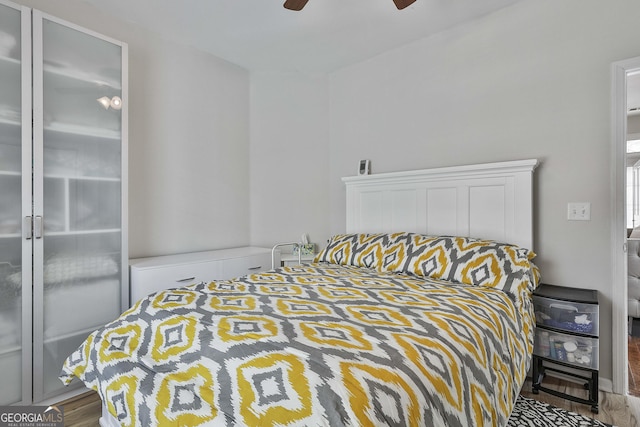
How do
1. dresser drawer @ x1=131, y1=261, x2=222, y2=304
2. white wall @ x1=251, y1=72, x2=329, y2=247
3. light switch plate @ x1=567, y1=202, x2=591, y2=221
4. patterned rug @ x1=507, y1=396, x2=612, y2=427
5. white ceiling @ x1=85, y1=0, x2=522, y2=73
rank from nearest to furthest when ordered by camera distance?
patterned rug @ x1=507, y1=396, x2=612, y2=427 < light switch plate @ x1=567, y1=202, x2=591, y2=221 < dresser drawer @ x1=131, y1=261, x2=222, y2=304 < white ceiling @ x1=85, y1=0, x2=522, y2=73 < white wall @ x1=251, y1=72, x2=329, y2=247

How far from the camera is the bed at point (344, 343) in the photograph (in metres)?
0.90

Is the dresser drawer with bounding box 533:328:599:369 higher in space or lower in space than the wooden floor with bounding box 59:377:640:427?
higher

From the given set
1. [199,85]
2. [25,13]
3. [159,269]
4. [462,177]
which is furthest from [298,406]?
[199,85]

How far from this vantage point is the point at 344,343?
108 centimetres

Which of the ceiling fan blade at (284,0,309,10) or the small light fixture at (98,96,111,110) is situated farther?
the small light fixture at (98,96,111,110)

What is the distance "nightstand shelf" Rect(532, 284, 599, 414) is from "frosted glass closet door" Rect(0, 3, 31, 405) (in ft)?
9.58

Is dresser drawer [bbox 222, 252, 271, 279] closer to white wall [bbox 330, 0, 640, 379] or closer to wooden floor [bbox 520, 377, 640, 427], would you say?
white wall [bbox 330, 0, 640, 379]

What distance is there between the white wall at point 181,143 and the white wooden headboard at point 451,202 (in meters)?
1.19

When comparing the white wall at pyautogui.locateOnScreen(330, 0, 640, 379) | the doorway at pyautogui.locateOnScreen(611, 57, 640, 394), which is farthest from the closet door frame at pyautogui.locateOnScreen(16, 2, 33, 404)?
the doorway at pyautogui.locateOnScreen(611, 57, 640, 394)

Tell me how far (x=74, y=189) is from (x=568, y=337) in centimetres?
305

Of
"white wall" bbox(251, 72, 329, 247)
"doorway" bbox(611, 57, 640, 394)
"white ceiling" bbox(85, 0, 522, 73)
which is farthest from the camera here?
"white wall" bbox(251, 72, 329, 247)

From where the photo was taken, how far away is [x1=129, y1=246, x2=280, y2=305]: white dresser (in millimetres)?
2252

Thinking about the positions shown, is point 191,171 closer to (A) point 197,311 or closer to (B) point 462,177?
Answer: (A) point 197,311

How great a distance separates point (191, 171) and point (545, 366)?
2999mm
